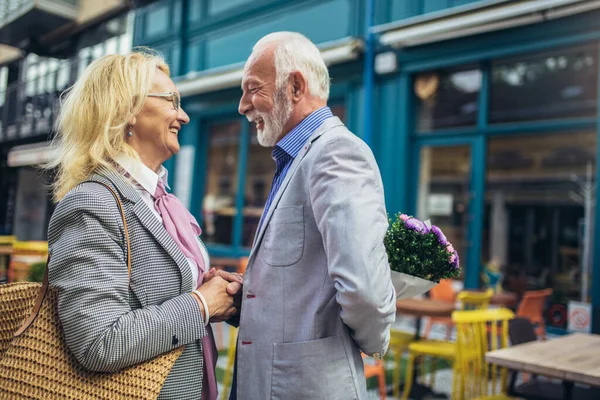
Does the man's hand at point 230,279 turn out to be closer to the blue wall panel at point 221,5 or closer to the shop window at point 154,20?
the shop window at point 154,20

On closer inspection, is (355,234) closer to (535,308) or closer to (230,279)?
(230,279)

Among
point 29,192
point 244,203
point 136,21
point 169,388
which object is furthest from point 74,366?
point 244,203

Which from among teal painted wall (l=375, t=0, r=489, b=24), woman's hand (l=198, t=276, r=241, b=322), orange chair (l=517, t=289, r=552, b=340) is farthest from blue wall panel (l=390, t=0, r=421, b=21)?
woman's hand (l=198, t=276, r=241, b=322)

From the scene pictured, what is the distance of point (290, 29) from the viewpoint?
24.3 ft

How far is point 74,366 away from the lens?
49.1 inches

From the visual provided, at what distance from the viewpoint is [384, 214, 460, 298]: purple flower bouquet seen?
1640 millimetres

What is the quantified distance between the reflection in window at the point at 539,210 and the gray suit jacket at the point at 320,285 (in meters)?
5.19

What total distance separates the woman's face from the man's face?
0.79ft

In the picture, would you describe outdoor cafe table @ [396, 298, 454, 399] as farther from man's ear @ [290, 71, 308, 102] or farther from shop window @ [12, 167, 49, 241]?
man's ear @ [290, 71, 308, 102]

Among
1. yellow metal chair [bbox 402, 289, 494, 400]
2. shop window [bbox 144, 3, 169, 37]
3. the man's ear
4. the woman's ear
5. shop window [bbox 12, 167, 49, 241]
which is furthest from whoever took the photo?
yellow metal chair [bbox 402, 289, 494, 400]

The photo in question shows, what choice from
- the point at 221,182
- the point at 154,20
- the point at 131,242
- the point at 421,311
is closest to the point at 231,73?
the point at 221,182

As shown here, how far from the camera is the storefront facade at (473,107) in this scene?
578 centimetres

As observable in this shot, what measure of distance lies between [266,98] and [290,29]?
20.0ft

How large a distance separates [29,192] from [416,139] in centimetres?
531
